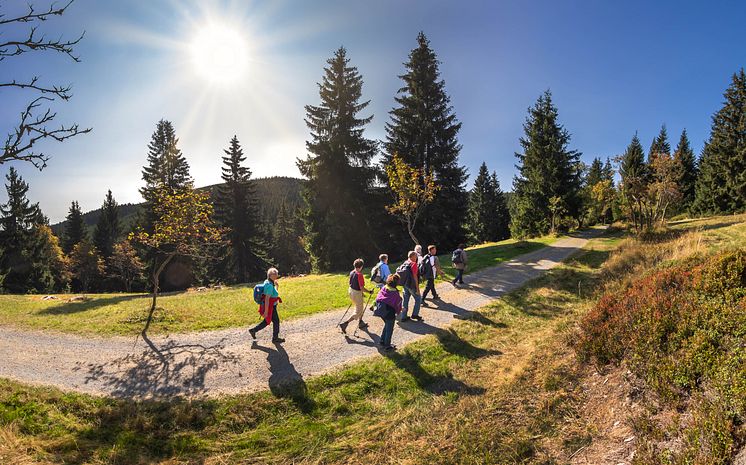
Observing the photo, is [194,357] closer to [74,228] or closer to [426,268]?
[426,268]

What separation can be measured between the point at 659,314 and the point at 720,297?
107 centimetres

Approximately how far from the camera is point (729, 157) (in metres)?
38.3

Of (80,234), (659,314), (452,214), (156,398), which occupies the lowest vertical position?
(156,398)

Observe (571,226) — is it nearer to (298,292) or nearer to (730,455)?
(298,292)

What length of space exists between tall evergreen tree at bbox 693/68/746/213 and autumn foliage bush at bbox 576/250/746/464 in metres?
44.6

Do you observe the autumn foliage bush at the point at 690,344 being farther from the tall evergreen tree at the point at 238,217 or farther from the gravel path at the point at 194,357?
the tall evergreen tree at the point at 238,217

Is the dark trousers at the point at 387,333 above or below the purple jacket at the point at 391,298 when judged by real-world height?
below

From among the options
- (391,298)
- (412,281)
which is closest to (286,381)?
(391,298)

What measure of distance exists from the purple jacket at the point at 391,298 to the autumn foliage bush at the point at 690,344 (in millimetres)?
4360

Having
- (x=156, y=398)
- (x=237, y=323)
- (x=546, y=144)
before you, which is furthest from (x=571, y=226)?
(x=156, y=398)

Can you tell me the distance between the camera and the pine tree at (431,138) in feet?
98.4

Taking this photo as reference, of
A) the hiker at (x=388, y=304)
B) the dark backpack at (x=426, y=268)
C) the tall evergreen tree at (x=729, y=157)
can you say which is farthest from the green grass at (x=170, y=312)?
the tall evergreen tree at (x=729, y=157)

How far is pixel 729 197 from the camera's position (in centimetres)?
3919

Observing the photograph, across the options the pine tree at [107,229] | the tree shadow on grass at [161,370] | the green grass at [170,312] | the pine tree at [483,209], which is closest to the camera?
the tree shadow on grass at [161,370]
